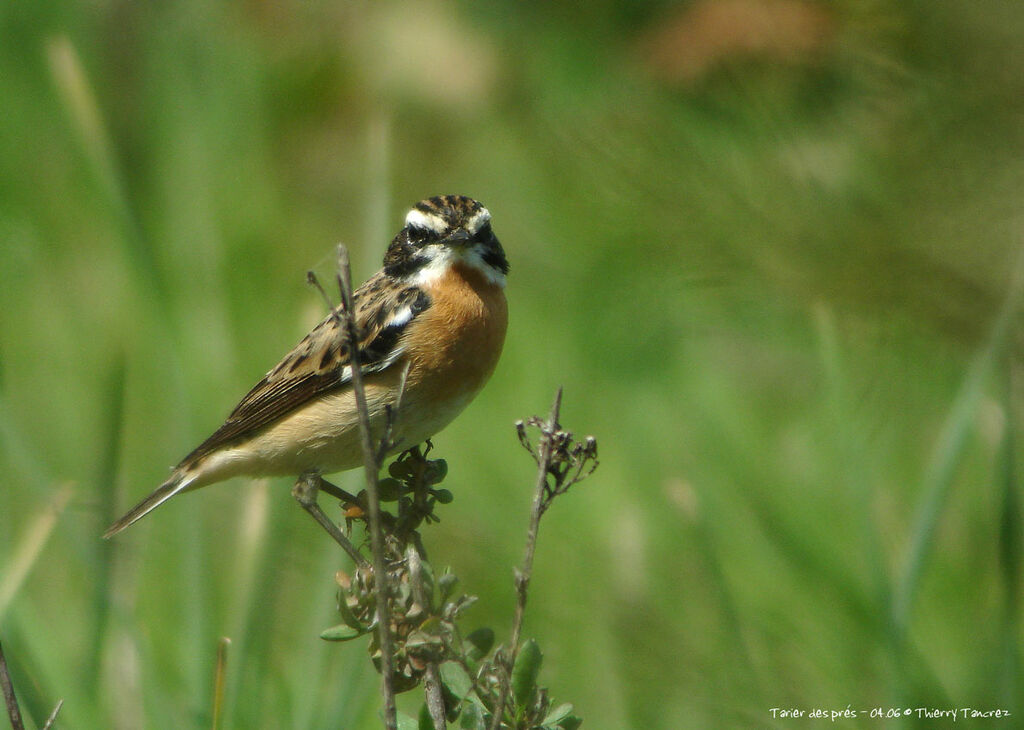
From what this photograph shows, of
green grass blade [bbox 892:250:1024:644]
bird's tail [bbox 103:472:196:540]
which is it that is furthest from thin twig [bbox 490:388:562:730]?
bird's tail [bbox 103:472:196:540]

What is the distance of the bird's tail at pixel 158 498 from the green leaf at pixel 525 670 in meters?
1.98

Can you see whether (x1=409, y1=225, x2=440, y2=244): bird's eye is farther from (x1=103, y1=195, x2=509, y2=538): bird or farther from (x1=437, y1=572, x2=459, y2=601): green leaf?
(x1=437, y1=572, x2=459, y2=601): green leaf

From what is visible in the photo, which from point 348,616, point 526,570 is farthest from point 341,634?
point 526,570

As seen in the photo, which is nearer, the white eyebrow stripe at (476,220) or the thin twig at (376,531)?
the thin twig at (376,531)

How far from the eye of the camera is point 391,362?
11.5ft

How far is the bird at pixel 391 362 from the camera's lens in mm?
3434

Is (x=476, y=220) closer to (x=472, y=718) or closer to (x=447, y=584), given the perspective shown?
(x=447, y=584)

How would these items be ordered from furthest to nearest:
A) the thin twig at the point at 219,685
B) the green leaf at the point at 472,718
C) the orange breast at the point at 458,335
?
the orange breast at the point at 458,335 < the thin twig at the point at 219,685 < the green leaf at the point at 472,718

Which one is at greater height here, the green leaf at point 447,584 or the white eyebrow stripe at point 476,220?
the white eyebrow stripe at point 476,220

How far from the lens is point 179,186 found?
679 centimetres

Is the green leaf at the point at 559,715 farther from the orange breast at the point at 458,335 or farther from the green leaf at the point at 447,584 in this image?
the orange breast at the point at 458,335

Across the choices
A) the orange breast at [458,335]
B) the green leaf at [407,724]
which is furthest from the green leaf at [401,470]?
the orange breast at [458,335]

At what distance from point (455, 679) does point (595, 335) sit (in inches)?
125

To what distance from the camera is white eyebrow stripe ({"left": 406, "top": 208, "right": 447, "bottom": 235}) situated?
3.58 meters
